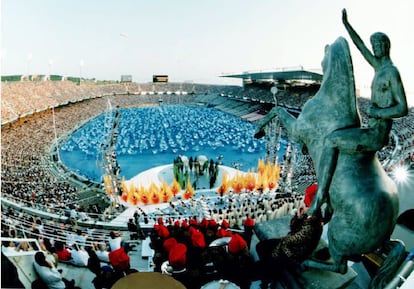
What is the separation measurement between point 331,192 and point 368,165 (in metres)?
0.57

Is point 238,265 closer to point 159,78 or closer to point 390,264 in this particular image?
point 390,264

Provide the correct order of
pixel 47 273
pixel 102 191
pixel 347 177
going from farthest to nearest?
1. pixel 102 191
2. pixel 47 273
3. pixel 347 177

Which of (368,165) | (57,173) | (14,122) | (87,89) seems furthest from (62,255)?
(87,89)

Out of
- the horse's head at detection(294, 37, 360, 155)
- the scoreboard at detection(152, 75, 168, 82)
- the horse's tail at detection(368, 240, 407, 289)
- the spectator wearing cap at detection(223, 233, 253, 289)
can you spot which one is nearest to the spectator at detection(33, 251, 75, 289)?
the spectator wearing cap at detection(223, 233, 253, 289)

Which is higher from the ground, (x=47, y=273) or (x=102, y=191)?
(x=47, y=273)

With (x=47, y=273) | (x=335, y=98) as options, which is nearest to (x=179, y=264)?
(x=47, y=273)

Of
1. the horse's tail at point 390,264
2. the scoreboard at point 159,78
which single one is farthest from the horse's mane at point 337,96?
the scoreboard at point 159,78

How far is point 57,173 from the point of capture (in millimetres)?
23953

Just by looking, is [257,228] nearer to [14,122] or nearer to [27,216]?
[27,216]

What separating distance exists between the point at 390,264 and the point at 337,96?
2321 mm

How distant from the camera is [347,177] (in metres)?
4.03

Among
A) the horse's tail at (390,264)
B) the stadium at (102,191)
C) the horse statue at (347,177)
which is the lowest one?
the stadium at (102,191)

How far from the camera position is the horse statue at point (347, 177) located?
388cm

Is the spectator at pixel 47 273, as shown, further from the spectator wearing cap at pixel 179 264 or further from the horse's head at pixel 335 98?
the horse's head at pixel 335 98
